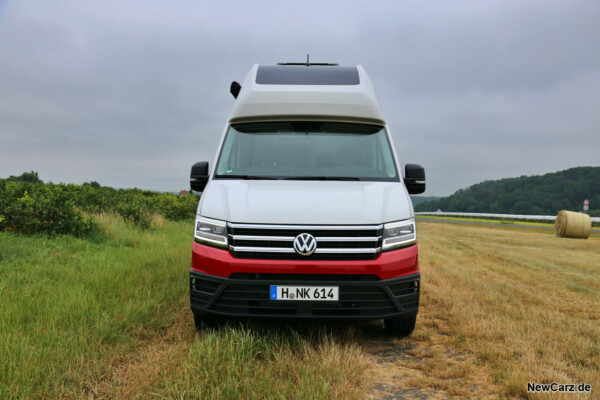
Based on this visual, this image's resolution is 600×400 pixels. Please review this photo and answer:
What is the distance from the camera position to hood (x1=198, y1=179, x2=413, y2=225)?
372cm

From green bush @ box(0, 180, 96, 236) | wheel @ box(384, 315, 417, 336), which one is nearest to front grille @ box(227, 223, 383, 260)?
wheel @ box(384, 315, 417, 336)

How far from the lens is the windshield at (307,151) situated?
4.52 meters

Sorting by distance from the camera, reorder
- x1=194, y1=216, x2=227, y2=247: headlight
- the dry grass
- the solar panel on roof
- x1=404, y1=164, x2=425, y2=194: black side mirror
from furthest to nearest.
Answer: the solar panel on roof < x1=404, y1=164, x2=425, y2=194: black side mirror < x1=194, y1=216, x2=227, y2=247: headlight < the dry grass

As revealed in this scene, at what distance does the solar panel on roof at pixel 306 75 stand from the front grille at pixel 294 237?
2.13 metres

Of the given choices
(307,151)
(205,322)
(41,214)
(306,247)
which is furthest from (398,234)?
(41,214)

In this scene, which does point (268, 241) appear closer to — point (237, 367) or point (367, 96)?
point (237, 367)

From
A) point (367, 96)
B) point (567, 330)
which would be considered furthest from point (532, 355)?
point (367, 96)

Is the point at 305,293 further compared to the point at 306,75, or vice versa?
the point at 306,75

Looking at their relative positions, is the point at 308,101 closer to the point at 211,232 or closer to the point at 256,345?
the point at 211,232

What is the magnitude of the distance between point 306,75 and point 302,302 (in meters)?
2.84

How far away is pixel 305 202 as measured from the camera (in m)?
3.81

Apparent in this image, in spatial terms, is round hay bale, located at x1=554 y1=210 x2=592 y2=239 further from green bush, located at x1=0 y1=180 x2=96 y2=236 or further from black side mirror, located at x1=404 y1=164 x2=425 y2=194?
green bush, located at x1=0 y1=180 x2=96 y2=236

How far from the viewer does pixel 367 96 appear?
4.83m

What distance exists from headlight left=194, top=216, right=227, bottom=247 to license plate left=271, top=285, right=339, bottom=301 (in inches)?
25.0
